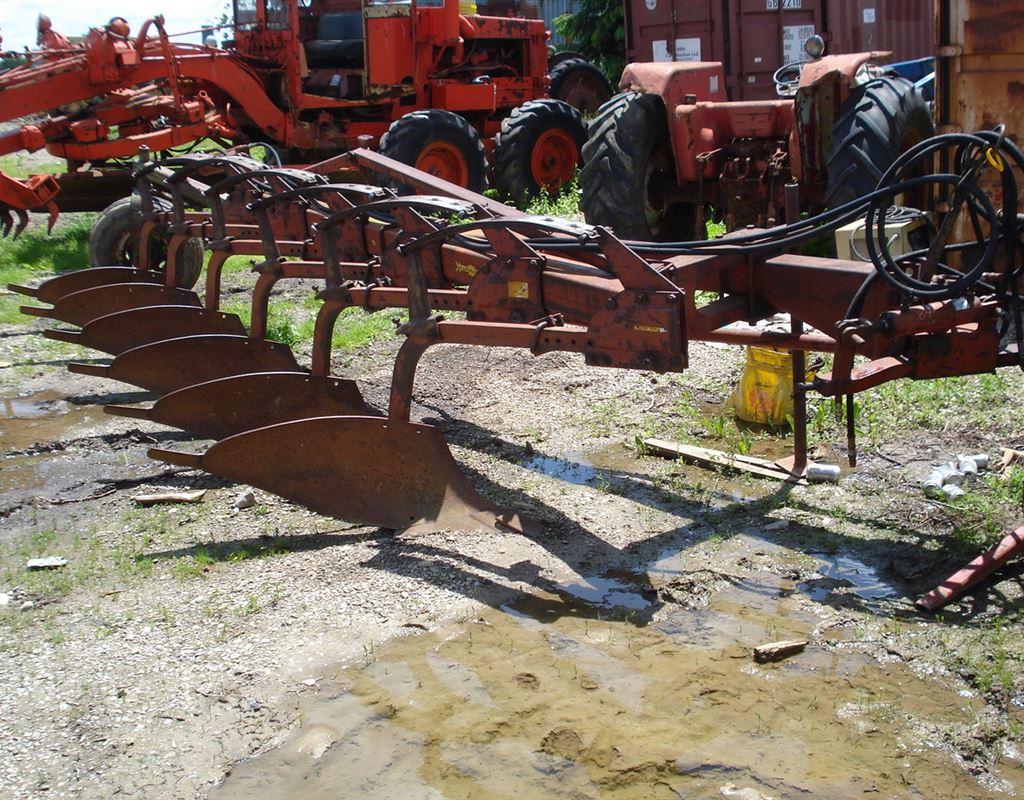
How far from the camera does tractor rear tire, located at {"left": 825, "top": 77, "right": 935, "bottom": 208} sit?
20.8 ft

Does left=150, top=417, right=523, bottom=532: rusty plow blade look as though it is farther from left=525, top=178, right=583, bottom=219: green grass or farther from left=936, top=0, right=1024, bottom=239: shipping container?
left=525, top=178, right=583, bottom=219: green grass

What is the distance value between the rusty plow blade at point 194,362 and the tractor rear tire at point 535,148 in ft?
20.2

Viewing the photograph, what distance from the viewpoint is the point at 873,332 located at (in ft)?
12.6

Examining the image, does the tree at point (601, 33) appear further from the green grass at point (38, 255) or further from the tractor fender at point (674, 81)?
the tractor fender at point (674, 81)

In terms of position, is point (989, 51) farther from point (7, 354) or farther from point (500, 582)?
point (7, 354)

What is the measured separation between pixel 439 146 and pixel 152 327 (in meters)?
5.31

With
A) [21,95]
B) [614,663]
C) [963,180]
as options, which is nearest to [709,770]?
[614,663]

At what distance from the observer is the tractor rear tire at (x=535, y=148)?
1159 cm

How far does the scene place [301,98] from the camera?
11.3 m

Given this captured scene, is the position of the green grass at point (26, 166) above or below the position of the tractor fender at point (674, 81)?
above

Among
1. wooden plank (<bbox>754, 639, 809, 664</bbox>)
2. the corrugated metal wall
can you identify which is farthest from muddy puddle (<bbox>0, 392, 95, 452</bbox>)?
the corrugated metal wall

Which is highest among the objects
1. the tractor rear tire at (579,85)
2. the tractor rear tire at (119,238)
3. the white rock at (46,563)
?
the tractor rear tire at (579,85)

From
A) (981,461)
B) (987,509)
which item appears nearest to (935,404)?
(981,461)

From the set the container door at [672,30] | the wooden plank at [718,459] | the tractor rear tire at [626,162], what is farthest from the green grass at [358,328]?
the container door at [672,30]
